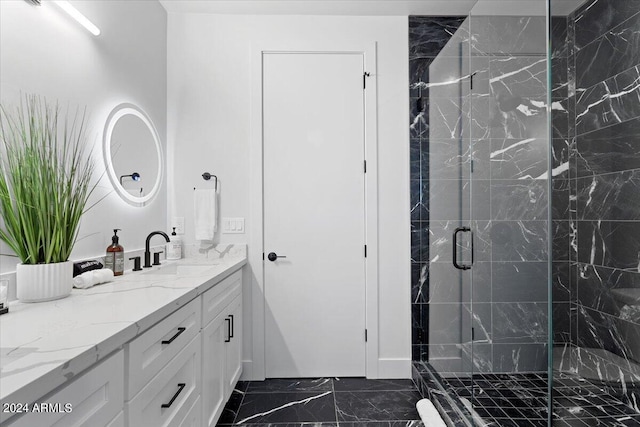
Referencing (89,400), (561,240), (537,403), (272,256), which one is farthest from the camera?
(272,256)

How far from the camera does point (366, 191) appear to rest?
8.08ft

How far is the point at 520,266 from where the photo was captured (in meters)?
1.46

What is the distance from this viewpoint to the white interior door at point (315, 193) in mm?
2457

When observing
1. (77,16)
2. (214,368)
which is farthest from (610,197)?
(77,16)

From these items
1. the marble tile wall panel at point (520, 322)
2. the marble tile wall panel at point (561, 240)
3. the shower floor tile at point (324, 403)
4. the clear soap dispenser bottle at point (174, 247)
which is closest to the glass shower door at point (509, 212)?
the marble tile wall panel at point (520, 322)

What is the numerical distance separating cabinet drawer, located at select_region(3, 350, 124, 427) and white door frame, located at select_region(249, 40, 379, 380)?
1.54 metres

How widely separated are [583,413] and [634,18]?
1.90 metres

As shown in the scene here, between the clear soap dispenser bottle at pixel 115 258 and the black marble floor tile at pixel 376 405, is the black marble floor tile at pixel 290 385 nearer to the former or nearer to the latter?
the black marble floor tile at pixel 376 405

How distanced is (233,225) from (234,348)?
85 cm

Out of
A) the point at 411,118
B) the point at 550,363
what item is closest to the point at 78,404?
the point at 550,363

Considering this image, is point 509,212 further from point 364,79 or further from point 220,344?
point 220,344

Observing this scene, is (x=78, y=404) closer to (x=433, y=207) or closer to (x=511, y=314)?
(x=511, y=314)

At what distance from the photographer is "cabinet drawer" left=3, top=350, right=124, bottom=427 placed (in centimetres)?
65

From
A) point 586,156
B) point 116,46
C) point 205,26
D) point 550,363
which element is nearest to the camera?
point 550,363
